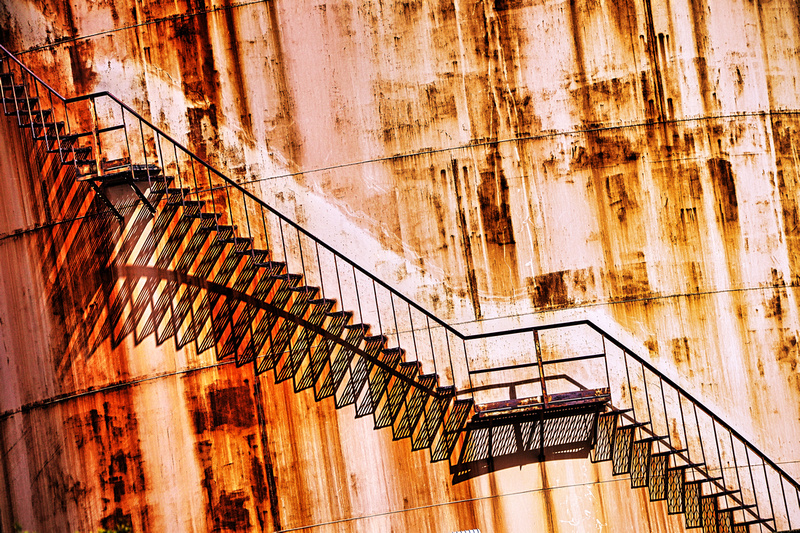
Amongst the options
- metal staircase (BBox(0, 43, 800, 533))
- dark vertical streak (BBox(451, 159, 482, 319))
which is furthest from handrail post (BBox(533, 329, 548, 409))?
dark vertical streak (BBox(451, 159, 482, 319))

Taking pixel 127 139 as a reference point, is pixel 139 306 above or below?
below

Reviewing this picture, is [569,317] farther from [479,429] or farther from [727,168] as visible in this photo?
[727,168]

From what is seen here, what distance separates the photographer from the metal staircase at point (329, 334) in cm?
946

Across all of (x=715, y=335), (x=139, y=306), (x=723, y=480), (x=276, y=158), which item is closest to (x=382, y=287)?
(x=276, y=158)

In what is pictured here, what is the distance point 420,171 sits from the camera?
981 centimetres

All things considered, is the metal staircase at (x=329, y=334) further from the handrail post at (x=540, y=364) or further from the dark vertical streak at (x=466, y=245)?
the dark vertical streak at (x=466, y=245)

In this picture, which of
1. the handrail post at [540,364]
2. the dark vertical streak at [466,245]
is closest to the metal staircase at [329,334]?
the handrail post at [540,364]

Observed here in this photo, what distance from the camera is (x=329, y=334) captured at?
31.9 feet

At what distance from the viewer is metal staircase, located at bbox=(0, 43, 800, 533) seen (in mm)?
9461

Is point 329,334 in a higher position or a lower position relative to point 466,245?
lower

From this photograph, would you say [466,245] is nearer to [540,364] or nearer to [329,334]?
[540,364]

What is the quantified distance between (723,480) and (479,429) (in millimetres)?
3562

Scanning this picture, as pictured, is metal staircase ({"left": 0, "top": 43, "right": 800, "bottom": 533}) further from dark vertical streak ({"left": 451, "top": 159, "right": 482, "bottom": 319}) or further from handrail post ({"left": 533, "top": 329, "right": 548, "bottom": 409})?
dark vertical streak ({"left": 451, "top": 159, "right": 482, "bottom": 319})

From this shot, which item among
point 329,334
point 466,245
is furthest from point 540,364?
point 329,334
